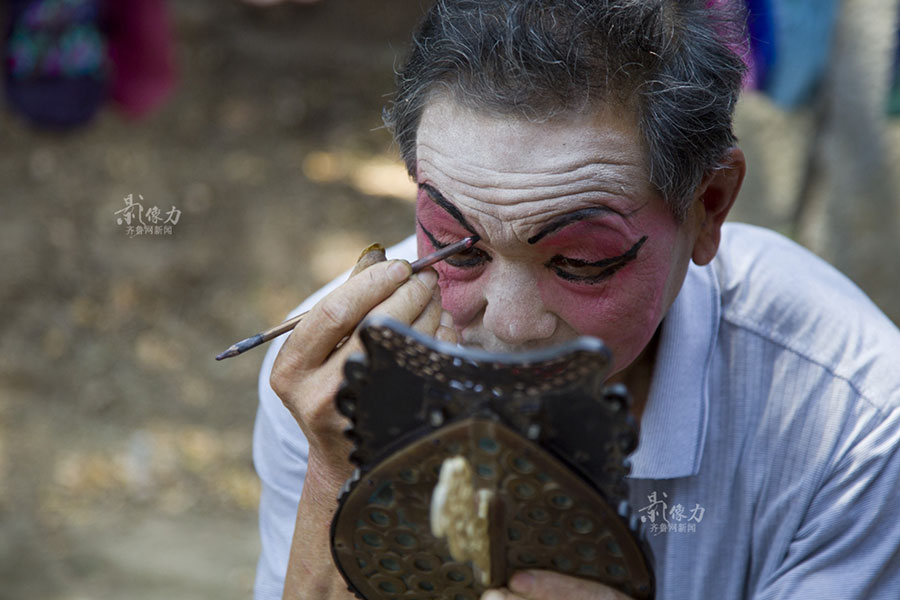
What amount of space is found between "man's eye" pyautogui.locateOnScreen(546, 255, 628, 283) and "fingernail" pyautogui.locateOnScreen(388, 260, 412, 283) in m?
0.26

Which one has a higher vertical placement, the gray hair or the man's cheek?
the gray hair

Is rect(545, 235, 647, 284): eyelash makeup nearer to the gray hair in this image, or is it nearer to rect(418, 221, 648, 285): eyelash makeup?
rect(418, 221, 648, 285): eyelash makeup

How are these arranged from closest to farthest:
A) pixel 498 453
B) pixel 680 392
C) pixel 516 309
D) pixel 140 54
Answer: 1. pixel 498 453
2. pixel 516 309
3. pixel 680 392
4. pixel 140 54

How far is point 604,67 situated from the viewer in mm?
1464

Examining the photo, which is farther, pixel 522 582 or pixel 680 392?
pixel 680 392

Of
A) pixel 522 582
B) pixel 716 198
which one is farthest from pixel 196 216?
pixel 522 582

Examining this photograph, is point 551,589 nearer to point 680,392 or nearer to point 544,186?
point 544,186

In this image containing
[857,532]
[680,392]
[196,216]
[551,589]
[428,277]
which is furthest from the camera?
[196,216]

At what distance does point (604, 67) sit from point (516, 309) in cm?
37

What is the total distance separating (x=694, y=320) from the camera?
6.23ft

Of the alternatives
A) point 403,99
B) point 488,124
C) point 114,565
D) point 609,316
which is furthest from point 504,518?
point 114,565

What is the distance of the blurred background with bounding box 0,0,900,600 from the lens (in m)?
4.08

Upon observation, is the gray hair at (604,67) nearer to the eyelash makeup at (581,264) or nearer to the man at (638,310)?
the man at (638,310)

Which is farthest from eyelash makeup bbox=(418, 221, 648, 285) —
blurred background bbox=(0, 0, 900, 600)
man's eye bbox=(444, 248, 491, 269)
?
blurred background bbox=(0, 0, 900, 600)
